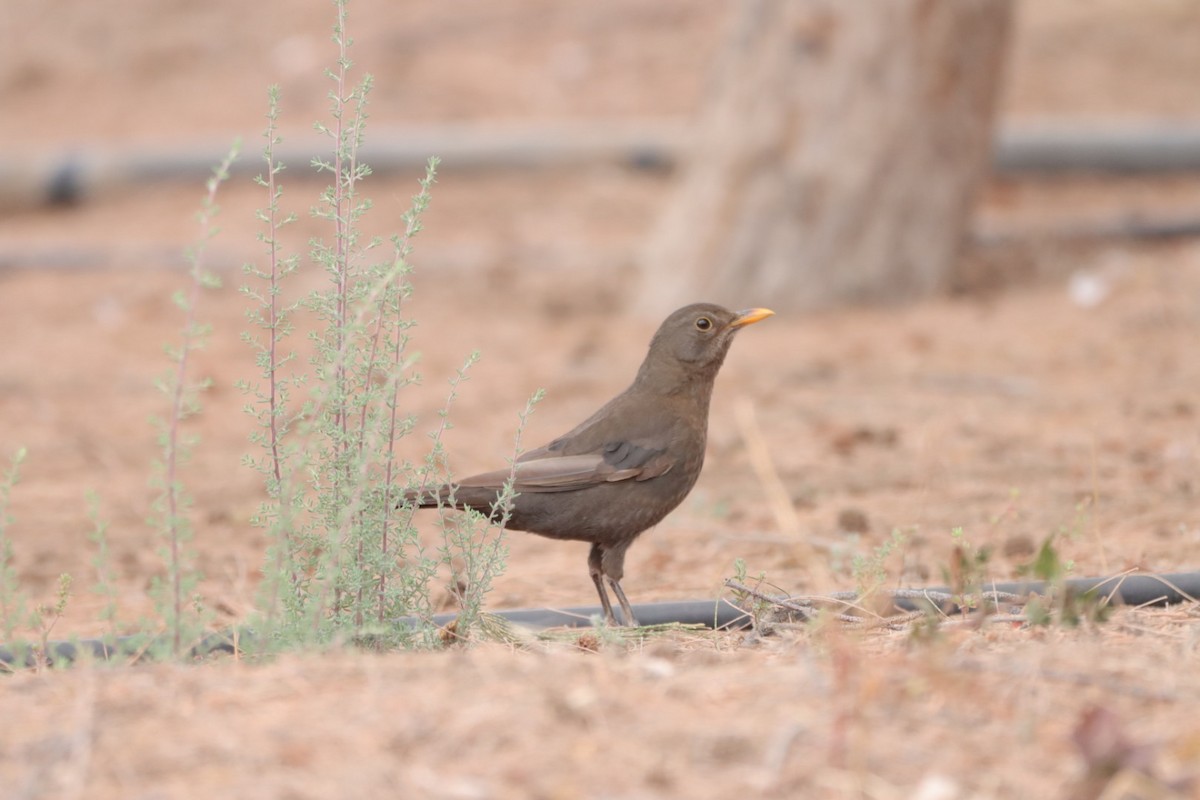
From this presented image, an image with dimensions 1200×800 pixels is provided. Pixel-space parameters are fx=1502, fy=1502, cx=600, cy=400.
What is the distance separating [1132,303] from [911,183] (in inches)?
57.9

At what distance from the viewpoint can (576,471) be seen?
4.30 m

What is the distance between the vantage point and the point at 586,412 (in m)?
7.50

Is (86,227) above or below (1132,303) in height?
above

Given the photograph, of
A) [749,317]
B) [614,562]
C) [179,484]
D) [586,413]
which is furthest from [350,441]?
[586,413]

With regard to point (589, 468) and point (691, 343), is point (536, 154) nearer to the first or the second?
point (691, 343)

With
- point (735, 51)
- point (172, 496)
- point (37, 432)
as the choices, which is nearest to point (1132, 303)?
point (735, 51)

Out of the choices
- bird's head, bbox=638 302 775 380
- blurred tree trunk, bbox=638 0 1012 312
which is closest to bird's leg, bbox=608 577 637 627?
bird's head, bbox=638 302 775 380

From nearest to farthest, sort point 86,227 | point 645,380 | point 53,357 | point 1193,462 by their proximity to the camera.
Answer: point 645,380, point 1193,462, point 53,357, point 86,227

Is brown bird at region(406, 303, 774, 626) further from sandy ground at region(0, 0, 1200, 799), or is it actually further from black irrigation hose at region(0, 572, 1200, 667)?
sandy ground at region(0, 0, 1200, 799)

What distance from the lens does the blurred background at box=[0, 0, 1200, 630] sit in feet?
19.1

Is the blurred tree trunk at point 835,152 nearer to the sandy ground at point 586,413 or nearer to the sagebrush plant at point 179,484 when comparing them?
the sandy ground at point 586,413

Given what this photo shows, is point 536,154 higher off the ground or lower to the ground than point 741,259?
higher

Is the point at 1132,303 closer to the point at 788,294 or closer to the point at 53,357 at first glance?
the point at 788,294

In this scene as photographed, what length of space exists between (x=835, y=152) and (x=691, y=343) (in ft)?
15.3
